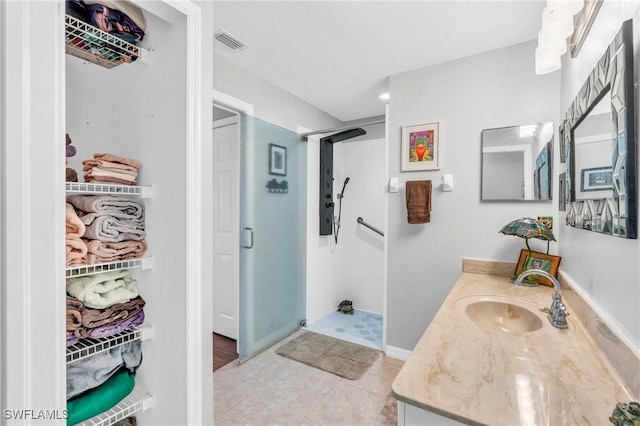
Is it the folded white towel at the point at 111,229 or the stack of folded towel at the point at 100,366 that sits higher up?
the folded white towel at the point at 111,229

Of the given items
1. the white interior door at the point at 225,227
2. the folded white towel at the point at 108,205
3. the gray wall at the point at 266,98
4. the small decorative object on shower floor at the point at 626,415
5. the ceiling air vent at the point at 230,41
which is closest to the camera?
the small decorative object on shower floor at the point at 626,415

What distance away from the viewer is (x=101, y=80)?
1.29 meters

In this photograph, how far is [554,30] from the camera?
1281 mm

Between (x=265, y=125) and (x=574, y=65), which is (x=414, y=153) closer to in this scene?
(x=574, y=65)

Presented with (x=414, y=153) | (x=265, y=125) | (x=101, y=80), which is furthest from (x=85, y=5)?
(x=414, y=153)

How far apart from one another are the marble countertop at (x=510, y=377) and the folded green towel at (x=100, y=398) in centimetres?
104

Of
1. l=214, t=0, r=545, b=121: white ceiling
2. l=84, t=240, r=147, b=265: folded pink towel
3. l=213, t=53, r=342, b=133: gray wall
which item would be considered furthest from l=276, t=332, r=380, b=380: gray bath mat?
l=214, t=0, r=545, b=121: white ceiling

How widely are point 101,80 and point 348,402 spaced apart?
2232mm

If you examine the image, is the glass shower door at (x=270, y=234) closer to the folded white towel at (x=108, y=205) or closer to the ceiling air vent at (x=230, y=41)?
the ceiling air vent at (x=230, y=41)

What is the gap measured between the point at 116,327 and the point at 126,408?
0.31 m

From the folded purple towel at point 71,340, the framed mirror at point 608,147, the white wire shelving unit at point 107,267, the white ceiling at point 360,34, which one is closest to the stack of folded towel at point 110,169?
the white wire shelving unit at point 107,267

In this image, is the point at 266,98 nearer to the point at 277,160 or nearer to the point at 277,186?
the point at 277,160

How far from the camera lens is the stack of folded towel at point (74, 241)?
3.19 feet

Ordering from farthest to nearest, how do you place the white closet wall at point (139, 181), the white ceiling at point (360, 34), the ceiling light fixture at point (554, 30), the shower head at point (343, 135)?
the shower head at point (343, 135) → the white ceiling at point (360, 34) → the ceiling light fixture at point (554, 30) → the white closet wall at point (139, 181)
